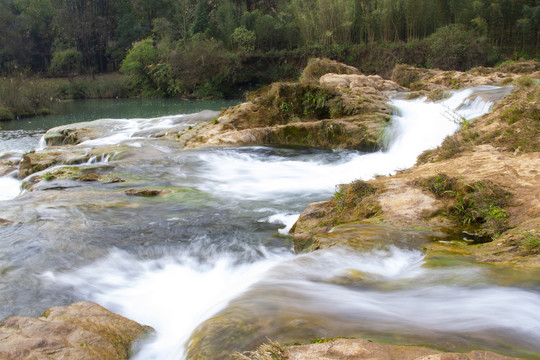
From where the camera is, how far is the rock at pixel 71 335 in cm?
270

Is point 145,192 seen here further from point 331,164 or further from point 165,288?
point 331,164

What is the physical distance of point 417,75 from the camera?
20.6m

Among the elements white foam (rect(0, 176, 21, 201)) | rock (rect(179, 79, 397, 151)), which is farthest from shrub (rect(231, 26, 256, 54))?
white foam (rect(0, 176, 21, 201))

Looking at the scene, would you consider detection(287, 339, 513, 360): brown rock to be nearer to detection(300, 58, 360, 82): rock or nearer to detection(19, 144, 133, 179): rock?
detection(19, 144, 133, 179): rock

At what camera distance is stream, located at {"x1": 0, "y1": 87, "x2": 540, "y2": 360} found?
2648 mm

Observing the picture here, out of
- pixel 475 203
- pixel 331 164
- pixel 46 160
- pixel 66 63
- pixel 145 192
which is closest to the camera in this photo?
pixel 475 203

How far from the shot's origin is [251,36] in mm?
41250

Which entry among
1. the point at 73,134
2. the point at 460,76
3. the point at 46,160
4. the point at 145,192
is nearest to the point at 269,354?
the point at 145,192

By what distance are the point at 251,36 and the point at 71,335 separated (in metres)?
41.4

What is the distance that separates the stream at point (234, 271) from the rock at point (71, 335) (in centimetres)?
20

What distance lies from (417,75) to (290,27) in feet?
79.0

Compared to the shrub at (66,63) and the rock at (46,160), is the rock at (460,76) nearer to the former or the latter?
the rock at (46,160)

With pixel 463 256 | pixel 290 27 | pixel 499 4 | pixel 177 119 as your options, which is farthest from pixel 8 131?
pixel 499 4

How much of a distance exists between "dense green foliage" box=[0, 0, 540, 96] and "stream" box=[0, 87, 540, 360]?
2780 centimetres
